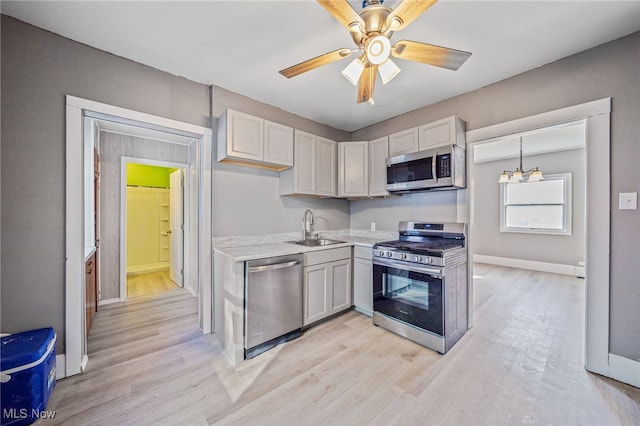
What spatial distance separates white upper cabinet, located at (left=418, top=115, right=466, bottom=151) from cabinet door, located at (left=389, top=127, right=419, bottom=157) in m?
0.07

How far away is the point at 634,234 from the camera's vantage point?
185cm

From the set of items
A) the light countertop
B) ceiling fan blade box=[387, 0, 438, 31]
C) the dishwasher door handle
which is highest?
ceiling fan blade box=[387, 0, 438, 31]

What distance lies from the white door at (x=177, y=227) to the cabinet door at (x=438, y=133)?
12.3 feet

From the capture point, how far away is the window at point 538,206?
17.1ft

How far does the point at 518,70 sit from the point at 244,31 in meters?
2.43

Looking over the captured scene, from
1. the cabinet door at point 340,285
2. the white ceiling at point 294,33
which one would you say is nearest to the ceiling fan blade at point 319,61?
the white ceiling at point 294,33

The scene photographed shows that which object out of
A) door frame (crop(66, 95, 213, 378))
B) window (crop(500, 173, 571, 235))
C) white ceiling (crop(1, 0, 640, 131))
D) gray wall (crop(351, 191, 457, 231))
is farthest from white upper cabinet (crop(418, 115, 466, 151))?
window (crop(500, 173, 571, 235))

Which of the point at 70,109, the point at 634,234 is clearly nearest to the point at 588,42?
the point at 634,234

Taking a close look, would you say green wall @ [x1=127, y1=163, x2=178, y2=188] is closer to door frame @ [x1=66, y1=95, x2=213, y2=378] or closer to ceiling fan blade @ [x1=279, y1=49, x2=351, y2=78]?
door frame @ [x1=66, y1=95, x2=213, y2=378]

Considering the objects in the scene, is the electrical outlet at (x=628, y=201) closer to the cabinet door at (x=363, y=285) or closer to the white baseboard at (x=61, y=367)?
the cabinet door at (x=363, y=285)

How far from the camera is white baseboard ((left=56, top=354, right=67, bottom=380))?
6.25ft

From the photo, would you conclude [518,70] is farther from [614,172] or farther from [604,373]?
[604,373]

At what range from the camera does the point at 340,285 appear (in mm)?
3006

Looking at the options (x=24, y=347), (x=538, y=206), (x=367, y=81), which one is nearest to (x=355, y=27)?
(x=367, y=81)
